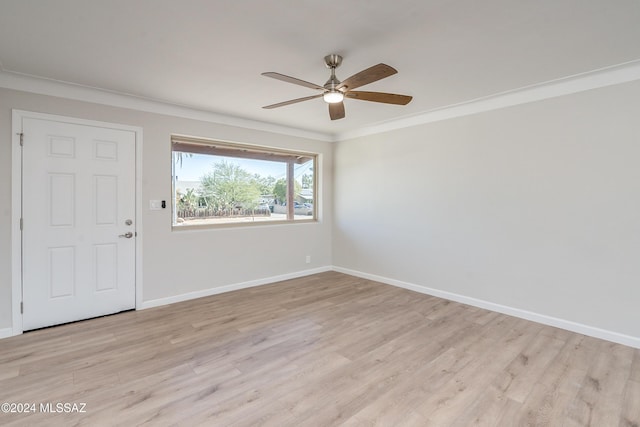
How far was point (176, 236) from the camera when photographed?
3971mm

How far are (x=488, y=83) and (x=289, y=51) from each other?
6.77 feet

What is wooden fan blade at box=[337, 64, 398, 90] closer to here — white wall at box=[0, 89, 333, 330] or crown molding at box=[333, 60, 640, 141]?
crown molding at box=[333, 60, 640, 141]

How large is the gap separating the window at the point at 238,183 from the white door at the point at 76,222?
70 cm

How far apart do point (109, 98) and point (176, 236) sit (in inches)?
67.9

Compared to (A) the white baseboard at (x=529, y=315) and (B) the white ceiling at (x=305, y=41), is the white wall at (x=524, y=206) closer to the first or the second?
(A) the white baseboard at (x=529, y=315)

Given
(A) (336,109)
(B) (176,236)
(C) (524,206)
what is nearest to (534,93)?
(C) (524,206)

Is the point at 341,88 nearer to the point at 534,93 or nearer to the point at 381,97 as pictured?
the point at 381,97

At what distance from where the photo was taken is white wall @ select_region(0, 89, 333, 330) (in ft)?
9.69

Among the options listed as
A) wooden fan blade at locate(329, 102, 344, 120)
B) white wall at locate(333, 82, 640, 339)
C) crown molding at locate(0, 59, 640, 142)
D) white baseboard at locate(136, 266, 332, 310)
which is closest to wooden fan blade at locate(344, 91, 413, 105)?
wooden fan blade at locate(329, 102, 344, 120)

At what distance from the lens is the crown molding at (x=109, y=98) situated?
2955 millimetres

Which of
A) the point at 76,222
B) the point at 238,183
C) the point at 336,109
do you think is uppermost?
the point at 336,109

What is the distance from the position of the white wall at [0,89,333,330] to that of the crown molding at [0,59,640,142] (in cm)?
7

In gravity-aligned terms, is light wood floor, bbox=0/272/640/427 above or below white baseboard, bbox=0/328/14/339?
below

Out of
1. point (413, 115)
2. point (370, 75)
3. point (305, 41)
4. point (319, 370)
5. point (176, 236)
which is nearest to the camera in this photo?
point (370, 75)
